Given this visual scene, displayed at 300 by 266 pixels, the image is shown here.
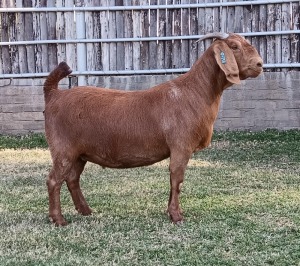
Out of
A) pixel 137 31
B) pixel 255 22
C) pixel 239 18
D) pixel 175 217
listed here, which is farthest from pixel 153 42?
pixel 175 217

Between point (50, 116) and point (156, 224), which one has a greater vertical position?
point (50, 116)

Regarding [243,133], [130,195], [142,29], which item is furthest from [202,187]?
[142,29]

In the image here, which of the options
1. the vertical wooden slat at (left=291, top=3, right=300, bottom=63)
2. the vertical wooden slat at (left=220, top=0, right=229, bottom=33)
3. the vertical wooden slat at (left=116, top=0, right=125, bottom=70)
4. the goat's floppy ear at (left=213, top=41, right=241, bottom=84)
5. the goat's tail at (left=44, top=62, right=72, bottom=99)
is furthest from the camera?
the vertical wooden slat at (left=116, top=0, right=125, bottom=70)

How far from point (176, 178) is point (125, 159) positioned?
0.50 m

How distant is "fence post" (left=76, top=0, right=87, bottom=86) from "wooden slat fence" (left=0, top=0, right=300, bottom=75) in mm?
67

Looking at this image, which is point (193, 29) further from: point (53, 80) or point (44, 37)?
point (53, 80)

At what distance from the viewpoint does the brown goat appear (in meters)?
6.46

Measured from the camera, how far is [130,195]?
7.96 metres

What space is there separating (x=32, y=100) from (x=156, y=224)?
7.42 meters

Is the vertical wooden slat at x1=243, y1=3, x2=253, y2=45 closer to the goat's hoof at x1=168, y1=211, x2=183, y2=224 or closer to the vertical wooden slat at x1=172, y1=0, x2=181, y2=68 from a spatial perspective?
the vertical wooden slat at x1=172, y1=0, x2=181, y2=68

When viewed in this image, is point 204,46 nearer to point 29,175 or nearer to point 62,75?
point 29,175

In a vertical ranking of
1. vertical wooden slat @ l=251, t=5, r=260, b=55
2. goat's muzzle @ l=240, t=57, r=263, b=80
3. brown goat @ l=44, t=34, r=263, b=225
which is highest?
vertical wooden slat @ l=251, t=5, r=260, b=55

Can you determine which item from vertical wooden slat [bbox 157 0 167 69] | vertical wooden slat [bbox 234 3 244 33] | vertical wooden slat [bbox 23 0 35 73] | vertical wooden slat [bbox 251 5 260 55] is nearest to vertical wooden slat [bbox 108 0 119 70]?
vertical wooden slat [bbox 157 0 167 69]

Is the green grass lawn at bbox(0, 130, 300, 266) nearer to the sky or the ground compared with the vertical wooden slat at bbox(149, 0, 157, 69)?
nearer to the ground
